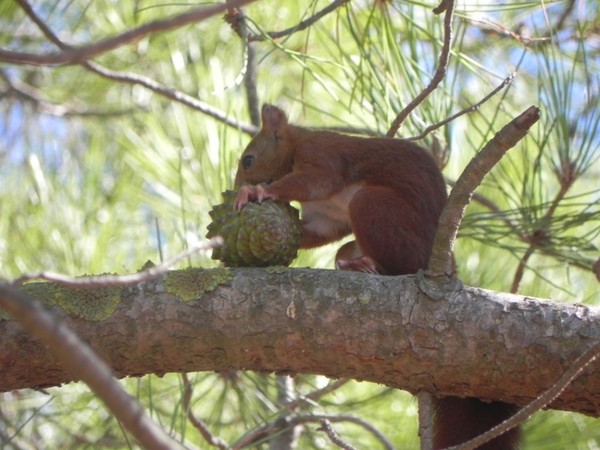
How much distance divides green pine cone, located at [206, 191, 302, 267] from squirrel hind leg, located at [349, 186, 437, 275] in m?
0.24

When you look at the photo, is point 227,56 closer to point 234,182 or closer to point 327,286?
point 234,182

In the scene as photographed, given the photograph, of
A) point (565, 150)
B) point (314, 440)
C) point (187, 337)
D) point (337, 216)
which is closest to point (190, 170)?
point (337, 216)

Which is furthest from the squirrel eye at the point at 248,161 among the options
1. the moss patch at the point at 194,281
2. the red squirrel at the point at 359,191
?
the moss patch at the point at 194,281

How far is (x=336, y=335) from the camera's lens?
1318 millimetres

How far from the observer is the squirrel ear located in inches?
86.4

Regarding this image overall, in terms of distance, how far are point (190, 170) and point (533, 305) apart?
1392 mm

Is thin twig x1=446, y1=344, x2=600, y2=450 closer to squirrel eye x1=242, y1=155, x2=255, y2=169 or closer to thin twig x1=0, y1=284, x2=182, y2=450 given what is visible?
thin twig x1=0, y1=284, x2=182, y2=450

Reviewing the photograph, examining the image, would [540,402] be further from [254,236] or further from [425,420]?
[254,236]

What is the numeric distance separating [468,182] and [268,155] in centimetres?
103

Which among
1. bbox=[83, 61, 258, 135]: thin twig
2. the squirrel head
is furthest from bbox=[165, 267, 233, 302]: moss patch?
the squirrel head

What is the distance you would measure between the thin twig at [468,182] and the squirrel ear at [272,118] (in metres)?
0.94

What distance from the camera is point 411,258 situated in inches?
69.9

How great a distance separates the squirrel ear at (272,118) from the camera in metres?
2.19

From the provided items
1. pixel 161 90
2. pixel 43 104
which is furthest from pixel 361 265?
pixel 43 104
